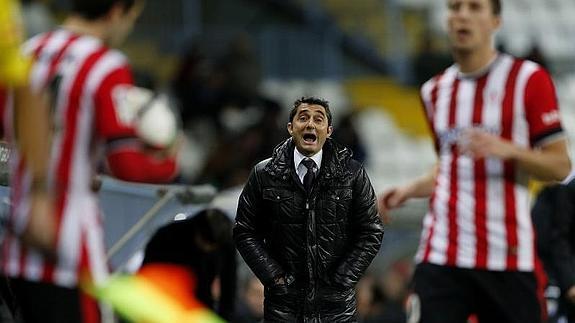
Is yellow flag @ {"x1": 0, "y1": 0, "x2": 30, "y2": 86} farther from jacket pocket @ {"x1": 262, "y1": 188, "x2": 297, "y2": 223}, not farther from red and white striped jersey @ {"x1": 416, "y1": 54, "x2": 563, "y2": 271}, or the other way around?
red and white striped jersey @ {"x1": 416, "y1": 54, "x2": 563, "y2": 271}

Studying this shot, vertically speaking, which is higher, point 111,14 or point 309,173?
point 111,14

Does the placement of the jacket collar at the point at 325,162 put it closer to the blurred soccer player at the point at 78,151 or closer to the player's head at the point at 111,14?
the blurred soccer player at the point at 78,151

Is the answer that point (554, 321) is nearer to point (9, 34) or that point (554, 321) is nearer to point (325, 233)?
point (325, 233)

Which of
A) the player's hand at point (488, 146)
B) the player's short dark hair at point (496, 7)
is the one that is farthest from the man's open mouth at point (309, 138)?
the player's short dark hair at point (496, 7)

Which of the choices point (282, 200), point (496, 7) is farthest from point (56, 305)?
point (496, 7)

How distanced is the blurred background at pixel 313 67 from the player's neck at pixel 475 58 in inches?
238

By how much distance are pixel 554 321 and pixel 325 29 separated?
10.3 m

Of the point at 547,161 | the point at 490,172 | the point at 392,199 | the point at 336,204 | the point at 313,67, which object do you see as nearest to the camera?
the point at 336,204

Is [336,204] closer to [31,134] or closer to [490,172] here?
[490,172]

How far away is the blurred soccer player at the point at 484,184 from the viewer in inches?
254

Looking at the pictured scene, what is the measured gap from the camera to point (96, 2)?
477 centimetres

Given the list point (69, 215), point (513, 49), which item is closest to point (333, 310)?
point (69, 215)

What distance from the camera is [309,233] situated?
5.79 meters

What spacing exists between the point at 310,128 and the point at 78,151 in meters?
1.23
